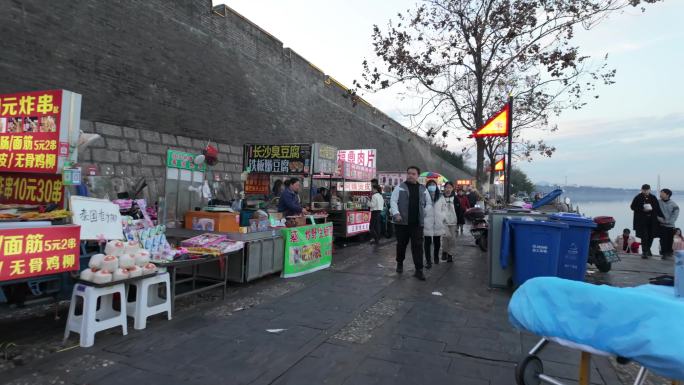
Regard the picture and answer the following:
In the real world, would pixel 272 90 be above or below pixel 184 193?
above

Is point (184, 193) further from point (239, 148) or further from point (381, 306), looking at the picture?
point (239, 148)

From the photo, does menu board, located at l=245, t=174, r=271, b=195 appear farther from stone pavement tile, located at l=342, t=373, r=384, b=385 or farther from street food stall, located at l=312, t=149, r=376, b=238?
stone pavement tile, located at l=342, t=373, r=384, b=385

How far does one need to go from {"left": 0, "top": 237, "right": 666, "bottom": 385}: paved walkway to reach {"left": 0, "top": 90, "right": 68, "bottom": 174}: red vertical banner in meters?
1.82

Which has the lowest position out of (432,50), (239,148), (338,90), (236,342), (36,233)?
(236,342)

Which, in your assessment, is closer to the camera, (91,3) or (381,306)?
(381,306)

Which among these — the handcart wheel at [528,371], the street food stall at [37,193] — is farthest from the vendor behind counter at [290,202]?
the handcart wheel at [528,371]

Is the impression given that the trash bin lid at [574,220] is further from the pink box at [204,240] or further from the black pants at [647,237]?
the black pants at [647,237]

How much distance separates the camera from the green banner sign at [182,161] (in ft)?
21.9

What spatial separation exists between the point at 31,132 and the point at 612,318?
5.68m

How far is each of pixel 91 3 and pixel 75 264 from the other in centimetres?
797

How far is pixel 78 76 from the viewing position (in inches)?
331

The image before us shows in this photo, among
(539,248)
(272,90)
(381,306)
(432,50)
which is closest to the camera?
(381,306)

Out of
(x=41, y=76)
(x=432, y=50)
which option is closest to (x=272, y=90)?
(x=432, y=50)

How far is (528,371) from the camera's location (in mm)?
2777
